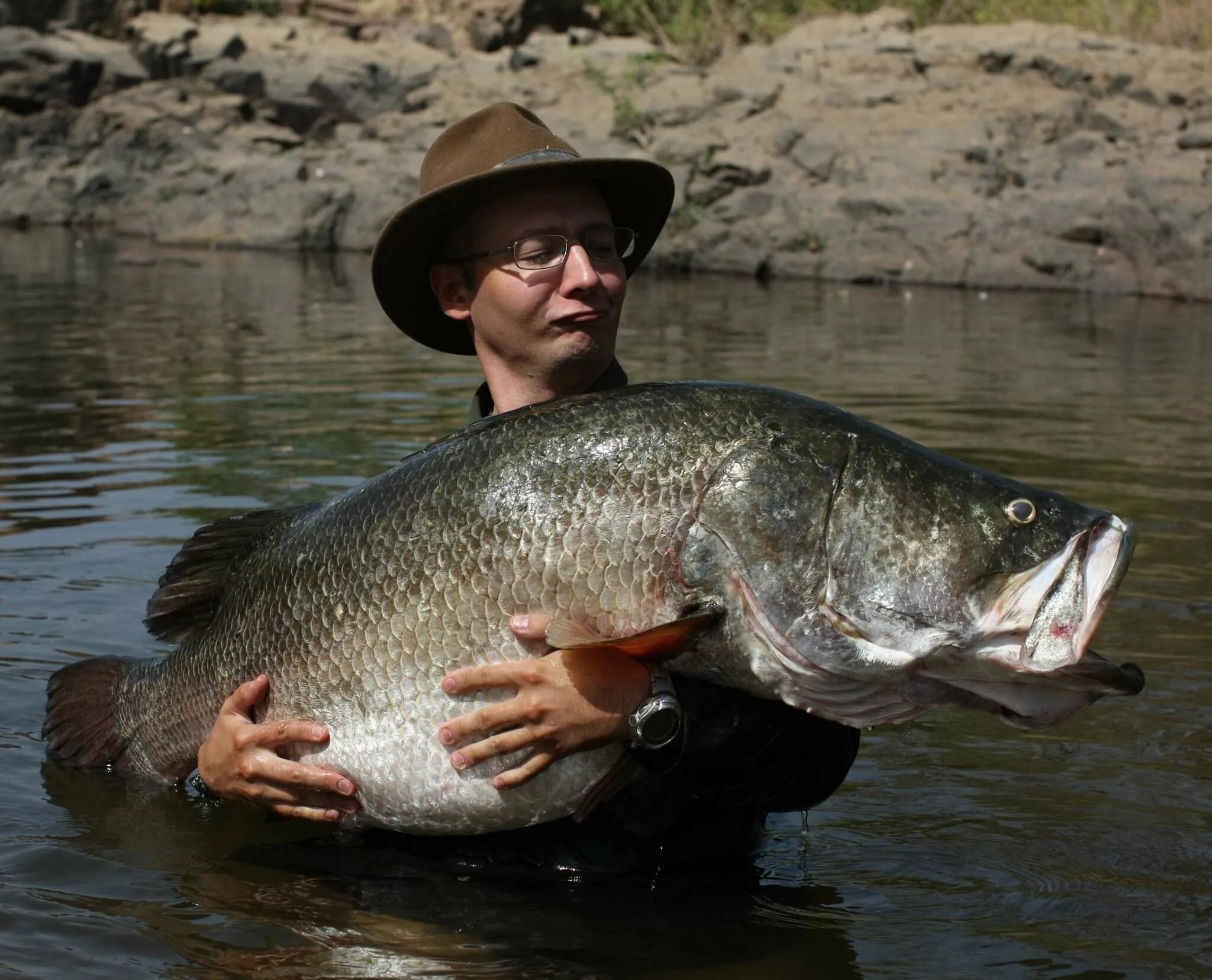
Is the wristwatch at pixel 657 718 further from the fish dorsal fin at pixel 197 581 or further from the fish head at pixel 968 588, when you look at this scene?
the fish dorsal fin at pixel 197 581

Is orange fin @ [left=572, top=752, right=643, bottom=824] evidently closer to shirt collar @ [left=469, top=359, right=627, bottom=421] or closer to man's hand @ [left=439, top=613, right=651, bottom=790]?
man's hand @ [left=439, top=613, right=651, bottom=790]

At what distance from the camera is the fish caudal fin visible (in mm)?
4371

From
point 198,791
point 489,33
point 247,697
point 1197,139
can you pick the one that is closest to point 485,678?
point 247,697

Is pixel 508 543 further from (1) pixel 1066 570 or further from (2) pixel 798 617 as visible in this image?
(1) pixel 1066 570

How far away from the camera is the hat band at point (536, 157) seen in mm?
3967

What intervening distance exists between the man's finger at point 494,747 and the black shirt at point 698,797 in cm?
25

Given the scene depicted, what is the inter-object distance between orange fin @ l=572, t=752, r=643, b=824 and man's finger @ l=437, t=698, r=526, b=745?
0.87 feet

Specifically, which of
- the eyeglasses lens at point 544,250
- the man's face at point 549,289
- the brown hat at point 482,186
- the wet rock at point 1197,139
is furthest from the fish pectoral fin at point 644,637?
the wet rock at point 1197,139

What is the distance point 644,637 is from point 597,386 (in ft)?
3.95

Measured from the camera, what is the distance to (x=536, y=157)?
406cm

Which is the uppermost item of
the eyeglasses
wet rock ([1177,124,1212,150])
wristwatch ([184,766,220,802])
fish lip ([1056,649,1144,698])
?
wet rock ([1177,124,1212,150])

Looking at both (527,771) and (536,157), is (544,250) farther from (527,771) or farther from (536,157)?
(527,771)

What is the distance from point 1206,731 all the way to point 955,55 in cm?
2283

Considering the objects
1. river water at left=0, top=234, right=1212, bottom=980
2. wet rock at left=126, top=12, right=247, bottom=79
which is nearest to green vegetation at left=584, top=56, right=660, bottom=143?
wet rock at left=126, top=12, right=247, bottom=79
